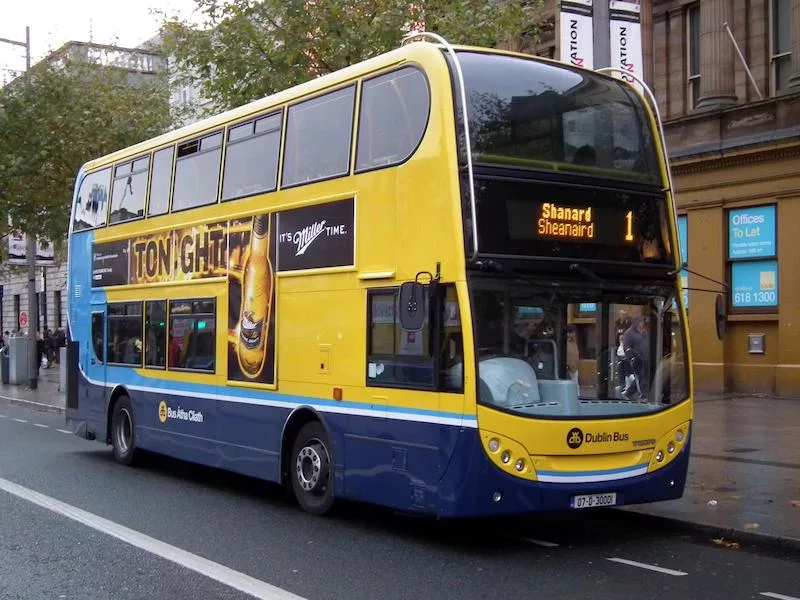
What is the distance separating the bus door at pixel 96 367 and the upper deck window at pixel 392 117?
6882 mm

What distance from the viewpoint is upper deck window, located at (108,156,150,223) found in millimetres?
14062

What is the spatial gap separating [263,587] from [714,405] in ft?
47.9

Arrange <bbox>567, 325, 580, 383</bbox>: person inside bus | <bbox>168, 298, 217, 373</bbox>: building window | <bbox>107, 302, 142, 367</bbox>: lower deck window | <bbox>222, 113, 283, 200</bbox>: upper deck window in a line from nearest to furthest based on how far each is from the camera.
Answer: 1. <bbox>567, 325, 580, 383</bbox>: person inside bus
2. <bbox>222, 113, 283, 200</bbox>: upper deck window
3. <bbox>168, 298, 217, 373</bbox>: building window
4. <bbox>107, 302, 142, 367</bbox>: lower deck window

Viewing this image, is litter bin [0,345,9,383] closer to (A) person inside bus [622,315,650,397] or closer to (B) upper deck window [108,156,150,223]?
(B) upper deck window [108,156,150,223]

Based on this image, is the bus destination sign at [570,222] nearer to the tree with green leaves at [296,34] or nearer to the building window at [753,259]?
the tree with green leaves at [296,34]

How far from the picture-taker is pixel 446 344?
27.4ft

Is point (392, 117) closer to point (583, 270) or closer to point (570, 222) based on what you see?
point (570, 222)

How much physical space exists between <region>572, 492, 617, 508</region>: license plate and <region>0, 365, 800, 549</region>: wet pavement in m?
1.19

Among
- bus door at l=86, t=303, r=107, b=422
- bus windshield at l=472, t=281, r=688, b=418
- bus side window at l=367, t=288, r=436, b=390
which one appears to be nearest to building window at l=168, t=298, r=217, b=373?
bus door at l=86, t=303, r=107, b=422

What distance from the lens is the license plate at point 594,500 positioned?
331 inches

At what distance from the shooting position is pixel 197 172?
12.6 metres

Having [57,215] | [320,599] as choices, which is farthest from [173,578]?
[57,215]

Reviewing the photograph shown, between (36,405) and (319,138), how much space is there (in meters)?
17.5

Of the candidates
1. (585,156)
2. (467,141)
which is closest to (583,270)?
(585,156)
